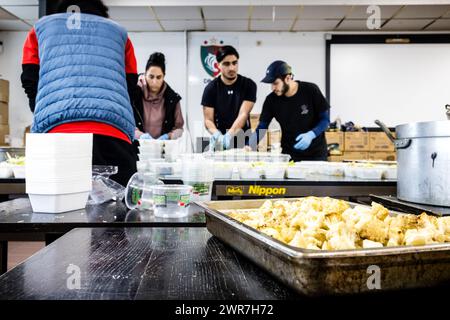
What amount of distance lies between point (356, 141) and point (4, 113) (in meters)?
5.70

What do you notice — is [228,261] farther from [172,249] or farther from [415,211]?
[415,211]

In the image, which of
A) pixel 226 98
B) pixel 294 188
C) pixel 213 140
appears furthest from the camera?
pixel 226 98

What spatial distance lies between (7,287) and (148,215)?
67 centimetres

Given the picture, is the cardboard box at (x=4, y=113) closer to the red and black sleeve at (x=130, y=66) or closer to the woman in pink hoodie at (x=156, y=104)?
the woman in pink hoodie at (x=156, y=104)

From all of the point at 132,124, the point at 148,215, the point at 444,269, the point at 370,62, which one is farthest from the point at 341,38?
the point at 444,269

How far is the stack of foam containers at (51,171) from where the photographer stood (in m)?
1.24

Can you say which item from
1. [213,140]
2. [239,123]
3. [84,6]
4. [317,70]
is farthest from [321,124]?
[84,6]

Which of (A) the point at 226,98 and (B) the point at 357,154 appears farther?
(B) the point at 357,154

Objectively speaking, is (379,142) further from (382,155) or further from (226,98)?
(226,98)

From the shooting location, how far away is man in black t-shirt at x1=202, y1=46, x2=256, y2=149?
17.2 ft

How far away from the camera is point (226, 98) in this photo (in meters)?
5.46

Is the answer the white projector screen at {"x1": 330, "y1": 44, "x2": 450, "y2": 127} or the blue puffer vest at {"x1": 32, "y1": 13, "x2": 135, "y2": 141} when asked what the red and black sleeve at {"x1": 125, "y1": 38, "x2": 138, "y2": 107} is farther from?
the white projector screen at {"x1": 330, "y1": 44, "x2": 450, "y2": 127}

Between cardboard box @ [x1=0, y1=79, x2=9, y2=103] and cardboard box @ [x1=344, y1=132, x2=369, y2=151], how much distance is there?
5.51 metres
